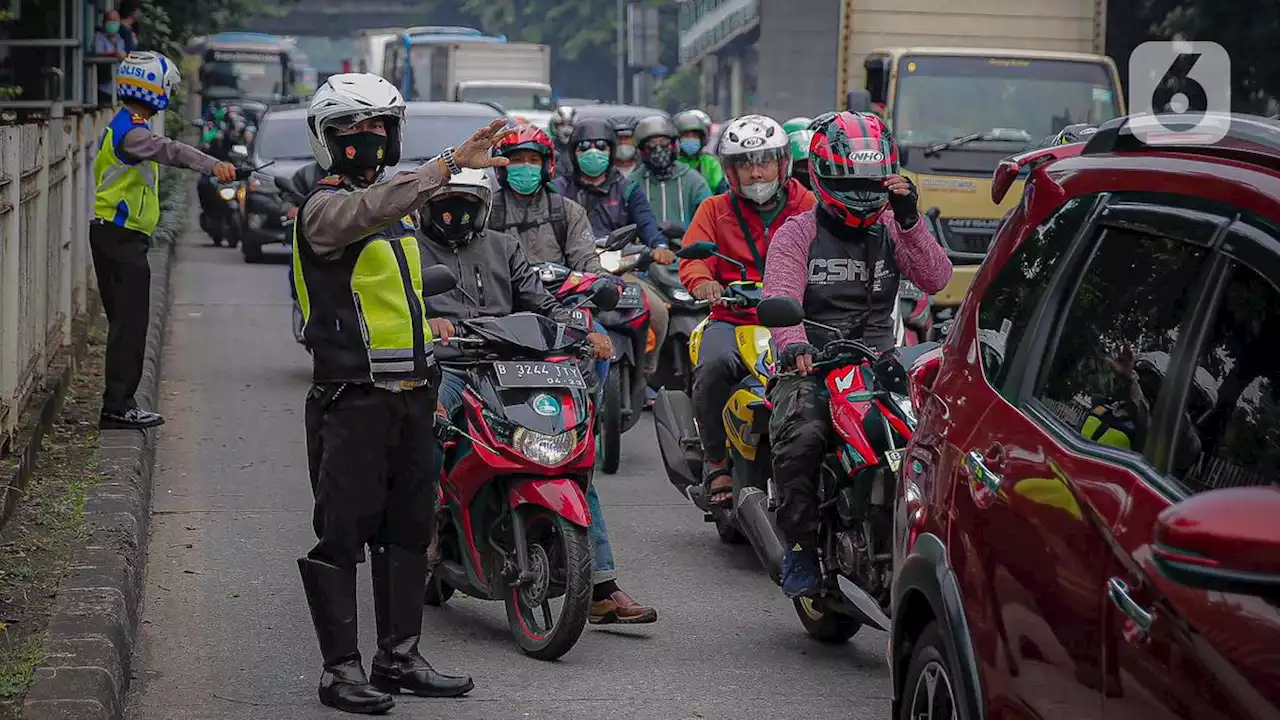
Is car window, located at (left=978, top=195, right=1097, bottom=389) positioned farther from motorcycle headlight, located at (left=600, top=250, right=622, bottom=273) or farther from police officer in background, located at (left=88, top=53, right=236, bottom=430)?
motorcycle headlight, located at (left=600, top=250, right=622, bottom=273)

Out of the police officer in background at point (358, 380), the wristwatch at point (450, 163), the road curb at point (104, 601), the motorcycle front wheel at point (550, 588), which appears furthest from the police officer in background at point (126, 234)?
the wristwatch at point (450, 163)

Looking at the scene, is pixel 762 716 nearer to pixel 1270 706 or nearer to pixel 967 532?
pixel 967 532

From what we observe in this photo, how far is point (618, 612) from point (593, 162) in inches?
207

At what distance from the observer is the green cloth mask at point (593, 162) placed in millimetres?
11914

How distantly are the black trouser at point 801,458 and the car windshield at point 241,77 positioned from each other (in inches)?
1736

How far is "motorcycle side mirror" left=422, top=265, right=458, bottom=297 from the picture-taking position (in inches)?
241

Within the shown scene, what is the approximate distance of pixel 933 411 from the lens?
15.3 ft

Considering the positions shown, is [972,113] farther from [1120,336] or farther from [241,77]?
[241,77]

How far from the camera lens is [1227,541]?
2.61m

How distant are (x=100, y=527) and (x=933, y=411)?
402cm

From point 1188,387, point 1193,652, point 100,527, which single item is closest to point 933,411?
point 1188,387

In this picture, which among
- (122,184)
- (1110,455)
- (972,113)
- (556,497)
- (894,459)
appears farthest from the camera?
(972,113)

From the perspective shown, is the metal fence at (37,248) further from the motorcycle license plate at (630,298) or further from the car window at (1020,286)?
the car window at (1020,286)

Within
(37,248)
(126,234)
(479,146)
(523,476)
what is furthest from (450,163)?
(37,248)
